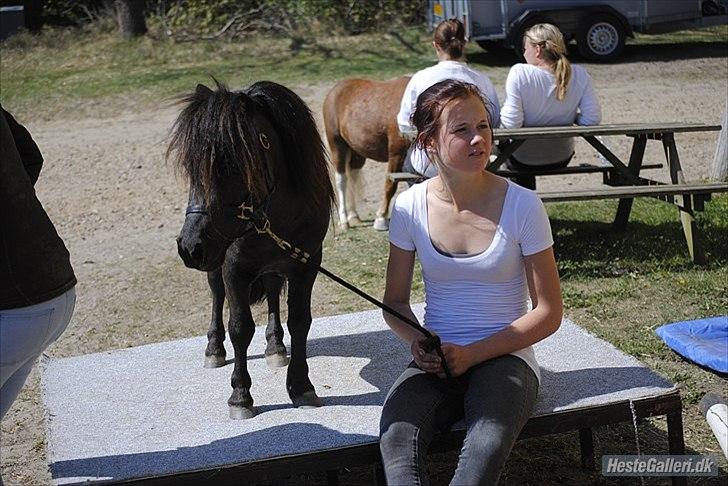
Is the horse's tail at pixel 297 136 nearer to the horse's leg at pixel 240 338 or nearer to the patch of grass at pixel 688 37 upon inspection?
the horse's leg at pixel 240 338

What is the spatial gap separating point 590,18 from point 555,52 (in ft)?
26.4

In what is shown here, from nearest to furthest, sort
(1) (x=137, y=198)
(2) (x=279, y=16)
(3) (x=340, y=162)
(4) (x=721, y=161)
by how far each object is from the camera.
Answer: (3) (x=340, y=162) → (4) (x=721, y=161) → (1) (x=137, y=198) → (2) (x=279, y=16)

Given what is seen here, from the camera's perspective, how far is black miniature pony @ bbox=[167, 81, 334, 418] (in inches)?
119

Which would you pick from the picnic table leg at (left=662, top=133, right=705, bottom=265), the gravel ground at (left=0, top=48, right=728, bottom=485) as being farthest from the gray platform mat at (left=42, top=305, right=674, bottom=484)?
the picnic table leg at (left=662, top=133, right=705, bottom=265)

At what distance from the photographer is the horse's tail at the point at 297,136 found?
10.7 ft

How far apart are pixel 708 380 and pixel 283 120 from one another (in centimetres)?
237

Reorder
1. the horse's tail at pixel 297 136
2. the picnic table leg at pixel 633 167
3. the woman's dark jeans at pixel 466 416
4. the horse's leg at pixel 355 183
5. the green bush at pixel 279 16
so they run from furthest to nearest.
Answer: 1. the green bush at pixel 279 16
2. the horse's leg at pixel 355 183
3. the picnic table leg at pixel 633 167
4. the horse's tail at pixel 297 136
5. the woman's dark jeans at pixel 466 416

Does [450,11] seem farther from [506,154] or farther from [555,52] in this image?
[506,154]

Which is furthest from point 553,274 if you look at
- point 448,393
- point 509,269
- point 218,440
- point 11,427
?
point 11,427

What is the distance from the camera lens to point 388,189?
7469mm

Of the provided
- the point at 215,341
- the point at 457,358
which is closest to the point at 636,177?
the point at 215,341

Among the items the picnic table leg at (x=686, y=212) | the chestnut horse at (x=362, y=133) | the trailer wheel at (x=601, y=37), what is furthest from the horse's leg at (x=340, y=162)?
the trailer wheel at (x=601, y=37)

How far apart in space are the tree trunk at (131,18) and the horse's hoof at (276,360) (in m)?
13.4

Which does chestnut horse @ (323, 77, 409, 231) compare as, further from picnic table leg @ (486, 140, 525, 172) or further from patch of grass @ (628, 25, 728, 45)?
patch of grass @ (628, 25, 728, 45)
